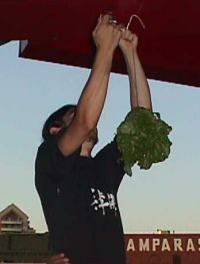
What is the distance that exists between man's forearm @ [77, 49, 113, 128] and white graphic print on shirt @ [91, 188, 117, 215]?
330 millimetres

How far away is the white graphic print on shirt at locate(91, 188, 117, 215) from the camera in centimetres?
264

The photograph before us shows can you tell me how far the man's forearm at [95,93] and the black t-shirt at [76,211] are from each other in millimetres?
171

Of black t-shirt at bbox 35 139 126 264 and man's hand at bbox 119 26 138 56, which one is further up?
man's hand at bbox 119 26 138 56

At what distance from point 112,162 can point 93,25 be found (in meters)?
1.47

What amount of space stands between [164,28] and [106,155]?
4.96 ft

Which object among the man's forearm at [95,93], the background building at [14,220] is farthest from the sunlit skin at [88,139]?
the background building at [14,220]

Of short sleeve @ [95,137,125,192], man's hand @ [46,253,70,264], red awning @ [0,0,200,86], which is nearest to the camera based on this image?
man's hand @ [46,253,70,264]

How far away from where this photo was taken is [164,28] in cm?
421

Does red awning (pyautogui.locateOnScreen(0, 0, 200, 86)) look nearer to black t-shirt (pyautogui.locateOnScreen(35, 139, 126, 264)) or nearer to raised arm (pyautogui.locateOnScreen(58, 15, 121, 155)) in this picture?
raised arm (pyautogui.locateOnScreen(58, 15, 121, 155))

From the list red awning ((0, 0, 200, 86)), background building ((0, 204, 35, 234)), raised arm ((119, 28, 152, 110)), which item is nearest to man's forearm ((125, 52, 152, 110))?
raised arm ((119, 28, 152, 110))

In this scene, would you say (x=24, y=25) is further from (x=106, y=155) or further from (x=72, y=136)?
(x=72, y=136)

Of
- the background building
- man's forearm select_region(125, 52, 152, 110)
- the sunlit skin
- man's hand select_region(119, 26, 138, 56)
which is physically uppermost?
the background building

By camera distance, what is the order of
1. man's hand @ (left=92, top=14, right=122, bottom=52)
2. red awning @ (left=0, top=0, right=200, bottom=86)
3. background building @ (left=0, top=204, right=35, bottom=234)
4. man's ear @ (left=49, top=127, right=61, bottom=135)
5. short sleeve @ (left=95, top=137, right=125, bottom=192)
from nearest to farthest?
man's hand @ (left=92, top=14, right=122, bottom=52) → man's ear @ (left=49, top=127, right=61, bottom=135) → short sleeve @ (left=95, top=137, right=125, bottom=192) → red awning @ (left=0, top=0, right=200, bottom=86) → background building @ (left=0, top=204, right=35, bottom=234)

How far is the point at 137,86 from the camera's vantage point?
302 centimetres
